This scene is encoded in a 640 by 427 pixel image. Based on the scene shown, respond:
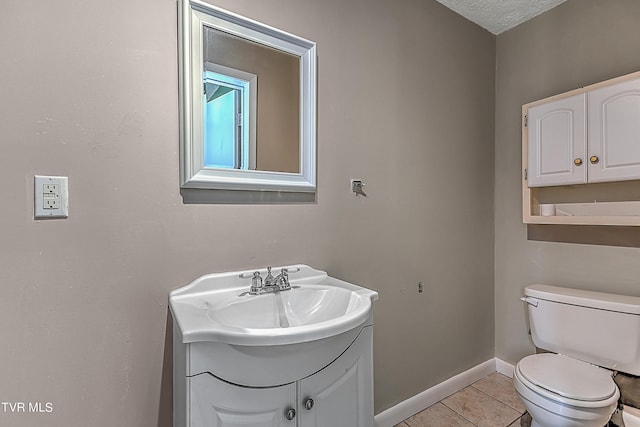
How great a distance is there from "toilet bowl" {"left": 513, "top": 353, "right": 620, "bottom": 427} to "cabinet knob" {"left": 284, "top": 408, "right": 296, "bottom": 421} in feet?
3.57

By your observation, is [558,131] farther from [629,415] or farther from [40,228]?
[40,228]

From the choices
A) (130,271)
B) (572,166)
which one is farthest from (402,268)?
(130,271)

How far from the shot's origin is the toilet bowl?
1.24m

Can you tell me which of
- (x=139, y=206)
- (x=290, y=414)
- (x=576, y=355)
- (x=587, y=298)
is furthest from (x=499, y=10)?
(x=290, y=414)

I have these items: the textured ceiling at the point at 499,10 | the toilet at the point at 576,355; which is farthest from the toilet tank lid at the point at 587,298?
the textured ceiling at the point at 499,10

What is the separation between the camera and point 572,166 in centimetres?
170

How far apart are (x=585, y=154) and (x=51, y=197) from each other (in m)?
2.29

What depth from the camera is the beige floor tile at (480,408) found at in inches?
67.2

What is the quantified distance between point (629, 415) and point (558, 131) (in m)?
1.48

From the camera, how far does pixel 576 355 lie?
5.40ft

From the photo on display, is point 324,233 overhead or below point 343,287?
overhead

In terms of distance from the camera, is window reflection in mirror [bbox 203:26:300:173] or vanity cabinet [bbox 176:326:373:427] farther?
window reflection in mirror [bbox 203:26:300:173]

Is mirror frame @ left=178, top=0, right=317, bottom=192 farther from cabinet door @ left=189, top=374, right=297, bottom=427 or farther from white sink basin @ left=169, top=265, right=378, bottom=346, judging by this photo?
cabinet door @ left=189, top=374, right=297, bottom=427

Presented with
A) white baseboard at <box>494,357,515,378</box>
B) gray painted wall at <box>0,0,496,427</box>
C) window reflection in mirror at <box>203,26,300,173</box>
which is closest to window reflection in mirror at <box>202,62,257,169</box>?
window reflection in mirror at <box>203,26,300,173</box>
